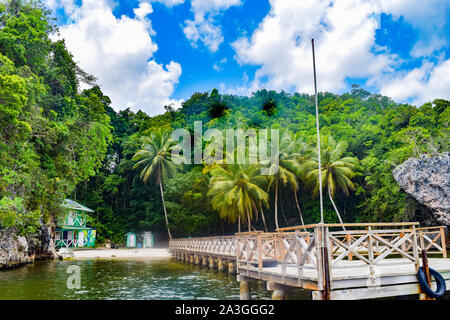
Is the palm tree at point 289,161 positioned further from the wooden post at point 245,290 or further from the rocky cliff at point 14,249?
the wooden post at point 245,290

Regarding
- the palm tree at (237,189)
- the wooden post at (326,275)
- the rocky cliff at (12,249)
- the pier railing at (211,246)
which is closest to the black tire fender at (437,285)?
the wooden post at (326,275)

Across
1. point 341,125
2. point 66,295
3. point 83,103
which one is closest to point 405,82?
point 341,125

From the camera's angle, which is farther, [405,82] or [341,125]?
[341,125]

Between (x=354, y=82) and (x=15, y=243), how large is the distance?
47287 mm

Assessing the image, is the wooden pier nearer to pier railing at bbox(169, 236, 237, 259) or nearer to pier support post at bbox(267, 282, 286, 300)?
pier support post at bbox(267, 282, 286, 300)

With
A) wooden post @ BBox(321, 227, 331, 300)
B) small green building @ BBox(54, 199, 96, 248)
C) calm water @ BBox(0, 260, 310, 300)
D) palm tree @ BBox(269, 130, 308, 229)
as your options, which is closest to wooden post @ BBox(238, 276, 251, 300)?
calm water @ BBox(0, 260, 310, 300)

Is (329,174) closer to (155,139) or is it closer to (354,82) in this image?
(155,139)

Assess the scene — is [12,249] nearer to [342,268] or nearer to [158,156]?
[342,268]

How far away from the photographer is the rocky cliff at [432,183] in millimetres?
21016

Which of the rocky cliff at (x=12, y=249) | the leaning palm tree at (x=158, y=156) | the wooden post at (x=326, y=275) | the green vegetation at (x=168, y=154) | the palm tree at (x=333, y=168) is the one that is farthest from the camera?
the leaning palm tree at (x=158, y=156)

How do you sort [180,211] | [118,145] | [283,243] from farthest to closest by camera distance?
[118,145], [180,211], [283,243]

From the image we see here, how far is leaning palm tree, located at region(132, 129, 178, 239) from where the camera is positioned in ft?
118

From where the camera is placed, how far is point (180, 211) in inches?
1282

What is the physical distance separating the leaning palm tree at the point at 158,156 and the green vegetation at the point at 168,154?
13 centimetres
